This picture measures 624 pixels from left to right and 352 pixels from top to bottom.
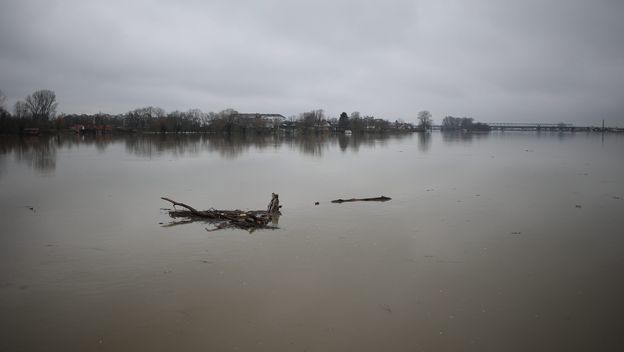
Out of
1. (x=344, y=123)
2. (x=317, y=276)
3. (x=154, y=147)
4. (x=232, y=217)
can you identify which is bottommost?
(x=317, y=276)

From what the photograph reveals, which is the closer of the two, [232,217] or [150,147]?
[232,217]

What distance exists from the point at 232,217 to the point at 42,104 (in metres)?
144

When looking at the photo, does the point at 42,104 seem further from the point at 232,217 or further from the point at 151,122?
the point at 232,217

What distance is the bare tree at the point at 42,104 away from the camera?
12191 cm

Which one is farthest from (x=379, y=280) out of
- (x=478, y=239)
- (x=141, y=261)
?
(x=141, y=261)

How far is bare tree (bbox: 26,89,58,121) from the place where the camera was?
121912mm

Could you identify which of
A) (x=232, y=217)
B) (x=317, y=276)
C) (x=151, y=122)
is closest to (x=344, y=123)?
(x=151, y=122)

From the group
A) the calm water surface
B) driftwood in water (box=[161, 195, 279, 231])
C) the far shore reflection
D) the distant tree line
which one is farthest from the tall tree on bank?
driftwood in water (box=[161, 195, 279, 231])

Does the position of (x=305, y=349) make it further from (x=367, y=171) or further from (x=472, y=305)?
(x=367, y=171)

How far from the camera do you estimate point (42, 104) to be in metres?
126

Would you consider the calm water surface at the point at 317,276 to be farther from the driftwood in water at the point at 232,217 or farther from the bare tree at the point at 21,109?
the bare tree at the point at 21,109

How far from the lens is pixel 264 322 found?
7719 mm

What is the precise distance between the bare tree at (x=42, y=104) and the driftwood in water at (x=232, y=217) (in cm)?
13299

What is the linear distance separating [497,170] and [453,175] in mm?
6464
